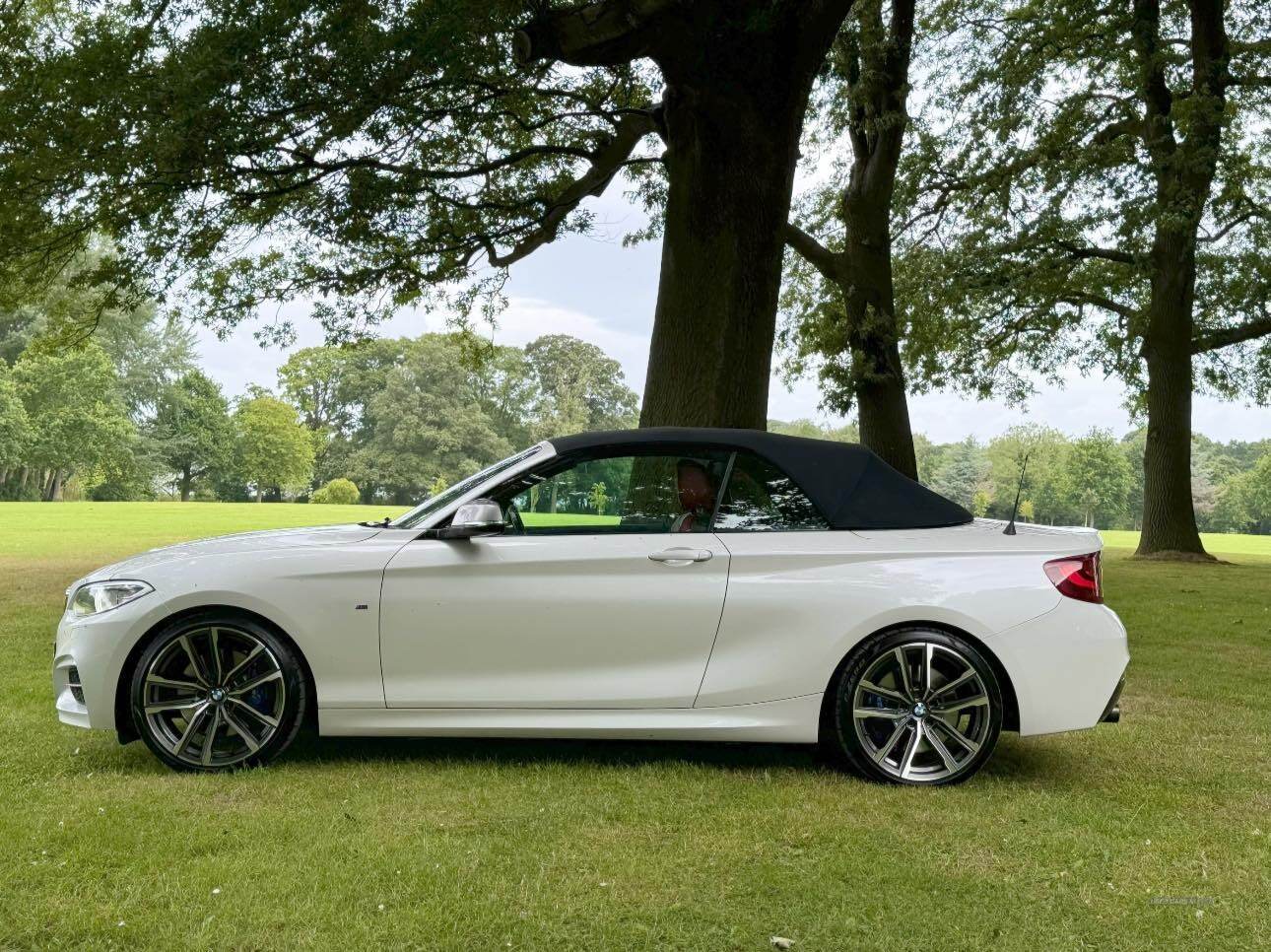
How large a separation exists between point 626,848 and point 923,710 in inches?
64.4

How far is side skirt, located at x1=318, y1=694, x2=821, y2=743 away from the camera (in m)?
4.83

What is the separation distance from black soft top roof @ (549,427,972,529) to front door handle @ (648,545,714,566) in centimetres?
54

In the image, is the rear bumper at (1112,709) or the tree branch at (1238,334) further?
the tree branch at (1238,334)

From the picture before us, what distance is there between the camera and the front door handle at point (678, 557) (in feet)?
16.1

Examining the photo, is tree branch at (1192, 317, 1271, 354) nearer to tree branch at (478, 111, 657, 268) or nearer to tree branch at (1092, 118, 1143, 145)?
tree branch at (1092, 118, 1143, 145)

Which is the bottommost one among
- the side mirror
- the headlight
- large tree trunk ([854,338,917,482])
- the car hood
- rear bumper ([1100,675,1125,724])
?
rear bumper ([1100,675,1125,724])

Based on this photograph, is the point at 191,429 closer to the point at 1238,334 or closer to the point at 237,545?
the point at 1238,334

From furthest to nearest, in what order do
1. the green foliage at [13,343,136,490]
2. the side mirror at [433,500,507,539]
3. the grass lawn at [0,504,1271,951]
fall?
the green foliage at [13,343,136,490] → the side mirror at [433,500,507,539] → the grass lawn at [0,504,1271,951]

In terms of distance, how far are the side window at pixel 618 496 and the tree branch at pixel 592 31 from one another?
606 centimetres

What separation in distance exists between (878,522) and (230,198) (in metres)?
9.94

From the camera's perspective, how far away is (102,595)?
4977 millimetres

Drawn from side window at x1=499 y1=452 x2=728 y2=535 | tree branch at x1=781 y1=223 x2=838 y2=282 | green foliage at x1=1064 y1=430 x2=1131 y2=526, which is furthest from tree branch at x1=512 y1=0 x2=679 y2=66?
green foliage at x1=1064 y1=430 x2=1131 y2=526

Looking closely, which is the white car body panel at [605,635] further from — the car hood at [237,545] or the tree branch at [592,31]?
the tree branch at [592,31]

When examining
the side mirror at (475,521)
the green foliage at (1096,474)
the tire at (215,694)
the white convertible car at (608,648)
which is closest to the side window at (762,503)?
the white convertible car at (608,648)
